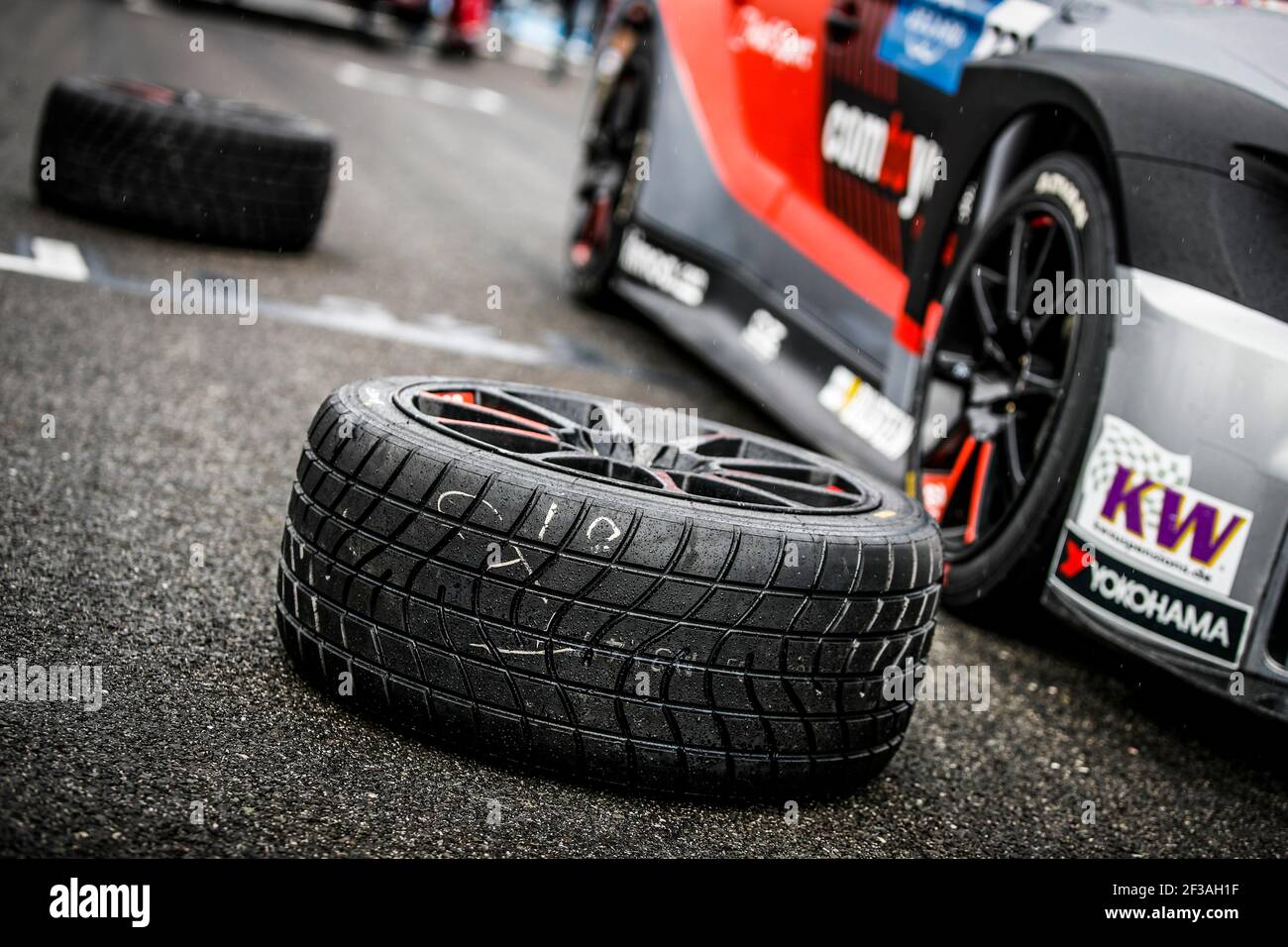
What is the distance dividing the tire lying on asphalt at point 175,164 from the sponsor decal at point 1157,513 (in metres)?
3.54

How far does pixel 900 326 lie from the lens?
10.8 feet

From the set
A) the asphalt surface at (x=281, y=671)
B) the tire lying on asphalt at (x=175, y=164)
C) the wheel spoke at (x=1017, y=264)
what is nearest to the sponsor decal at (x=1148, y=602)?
the asphalt surface at (x=281, y=671)

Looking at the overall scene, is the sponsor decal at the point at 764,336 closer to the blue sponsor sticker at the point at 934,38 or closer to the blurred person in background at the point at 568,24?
the blue sponsor sticker at the point at 934,38

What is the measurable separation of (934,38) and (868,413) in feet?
2.93

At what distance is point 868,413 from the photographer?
3445mm

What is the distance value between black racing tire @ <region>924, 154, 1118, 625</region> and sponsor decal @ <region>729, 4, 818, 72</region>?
141 cm

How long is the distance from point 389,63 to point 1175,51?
1198 cm

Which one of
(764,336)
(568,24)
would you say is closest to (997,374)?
(764,336)

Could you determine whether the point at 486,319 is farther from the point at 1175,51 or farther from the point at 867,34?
the point at 1175,51

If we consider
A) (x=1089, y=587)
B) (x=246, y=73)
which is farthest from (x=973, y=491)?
(x=246, y=73)

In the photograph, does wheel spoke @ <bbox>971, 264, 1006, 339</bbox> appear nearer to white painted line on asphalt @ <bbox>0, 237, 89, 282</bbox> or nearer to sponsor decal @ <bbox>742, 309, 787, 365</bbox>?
sponsor decal @ <bbox>742, 309, 787, 365</bbox>

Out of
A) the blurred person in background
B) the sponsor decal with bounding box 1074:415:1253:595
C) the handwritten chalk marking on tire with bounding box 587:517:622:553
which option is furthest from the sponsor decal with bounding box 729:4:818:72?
the blurred person in background

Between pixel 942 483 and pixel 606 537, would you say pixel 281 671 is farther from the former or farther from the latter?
pixel 942 483

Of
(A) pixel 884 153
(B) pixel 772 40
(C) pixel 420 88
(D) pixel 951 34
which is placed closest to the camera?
(D) pixel 951 34
